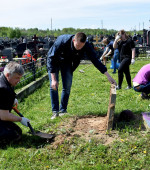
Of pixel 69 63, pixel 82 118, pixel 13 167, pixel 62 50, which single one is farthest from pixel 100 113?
pixel 13 167

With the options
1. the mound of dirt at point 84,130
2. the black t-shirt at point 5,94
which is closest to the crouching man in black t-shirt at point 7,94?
the black t-shirt at point 5,94

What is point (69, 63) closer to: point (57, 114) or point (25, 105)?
point (57, 114)

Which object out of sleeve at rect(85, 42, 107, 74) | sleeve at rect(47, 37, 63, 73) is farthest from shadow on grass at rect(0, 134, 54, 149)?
sleeve at rect(85, 42, 107, 74)

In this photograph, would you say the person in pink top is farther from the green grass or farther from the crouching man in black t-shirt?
the crouching man in black t-shirt

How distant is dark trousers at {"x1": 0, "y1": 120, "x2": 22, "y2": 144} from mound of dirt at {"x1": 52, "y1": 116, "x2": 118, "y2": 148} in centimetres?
59

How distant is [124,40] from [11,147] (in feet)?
16.1

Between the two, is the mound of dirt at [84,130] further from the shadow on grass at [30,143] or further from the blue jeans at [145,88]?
the blue jeans at [145,88]

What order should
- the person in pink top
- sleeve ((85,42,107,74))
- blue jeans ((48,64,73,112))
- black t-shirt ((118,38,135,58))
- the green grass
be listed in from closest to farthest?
the green grass, sleeve ((85,42,107,74)), blue jeans ((48,64,73,112)), the person in pink top, black t-shirt ((118,38,135,58))

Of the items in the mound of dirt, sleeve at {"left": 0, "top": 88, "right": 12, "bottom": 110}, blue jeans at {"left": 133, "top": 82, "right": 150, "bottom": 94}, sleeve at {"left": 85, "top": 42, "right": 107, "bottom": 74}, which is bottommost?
the mound of dirt

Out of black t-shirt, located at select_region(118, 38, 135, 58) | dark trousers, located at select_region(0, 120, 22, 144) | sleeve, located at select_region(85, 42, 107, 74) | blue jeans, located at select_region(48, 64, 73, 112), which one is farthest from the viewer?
black t-shirt, located at select_region(118, 38, 135, 58)

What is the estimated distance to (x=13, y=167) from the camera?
2945mm

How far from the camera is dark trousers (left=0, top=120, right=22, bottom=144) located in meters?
A: 3.40

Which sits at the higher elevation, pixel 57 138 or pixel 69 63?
pixel 69 63

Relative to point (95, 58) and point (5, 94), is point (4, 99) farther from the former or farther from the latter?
point (95, 58)
